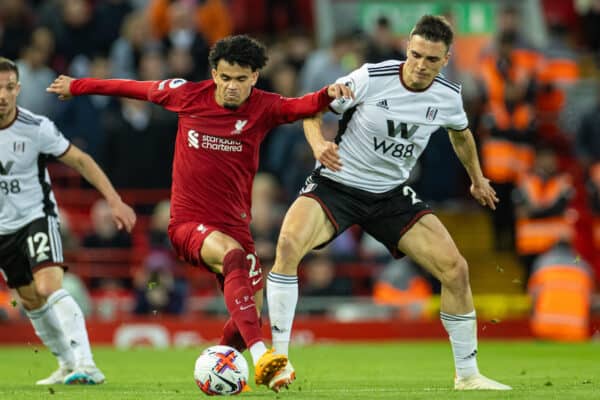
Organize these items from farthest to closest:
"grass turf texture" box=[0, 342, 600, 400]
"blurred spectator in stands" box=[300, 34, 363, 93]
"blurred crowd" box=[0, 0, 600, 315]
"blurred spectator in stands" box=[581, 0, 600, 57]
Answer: "blurred spectator in stands" box=[581, 0, 600, 57], "blurred spectator in stands" box=[300, 34, 363, 93], "blurred crowd" box=[0, 0, 600, 315], "grass turf texture" box=[0, 342, 600, 400]

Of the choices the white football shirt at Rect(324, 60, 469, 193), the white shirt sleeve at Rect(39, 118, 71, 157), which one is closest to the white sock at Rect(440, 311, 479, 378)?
the white football shirt at Rect(324, 60, 469, 193)

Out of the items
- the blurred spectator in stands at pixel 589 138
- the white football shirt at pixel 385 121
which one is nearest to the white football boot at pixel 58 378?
the white football shirt at pixel 385 121

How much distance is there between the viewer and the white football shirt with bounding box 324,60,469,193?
9.85 metres

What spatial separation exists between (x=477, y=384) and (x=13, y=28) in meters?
11.7

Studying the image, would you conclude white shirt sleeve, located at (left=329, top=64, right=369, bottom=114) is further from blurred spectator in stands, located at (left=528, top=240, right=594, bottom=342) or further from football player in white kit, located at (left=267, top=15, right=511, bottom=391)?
blurred spectator in stands, located at (left=528, top=240, right=594, bottom=342)

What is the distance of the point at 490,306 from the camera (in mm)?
18172

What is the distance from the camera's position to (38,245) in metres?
10.8

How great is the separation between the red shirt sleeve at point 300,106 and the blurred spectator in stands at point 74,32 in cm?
1004

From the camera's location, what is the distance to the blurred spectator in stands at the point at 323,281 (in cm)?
1778

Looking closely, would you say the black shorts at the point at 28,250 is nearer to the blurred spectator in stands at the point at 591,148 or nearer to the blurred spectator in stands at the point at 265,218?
the blurred spectator in stands at the point at 265,218

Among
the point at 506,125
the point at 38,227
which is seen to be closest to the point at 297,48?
the point at 506,125

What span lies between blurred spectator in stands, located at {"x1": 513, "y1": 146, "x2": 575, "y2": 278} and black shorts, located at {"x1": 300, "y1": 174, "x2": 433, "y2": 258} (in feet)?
26.4

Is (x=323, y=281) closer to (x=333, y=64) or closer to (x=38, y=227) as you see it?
(x=333, y=64)

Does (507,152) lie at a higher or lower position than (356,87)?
lower
